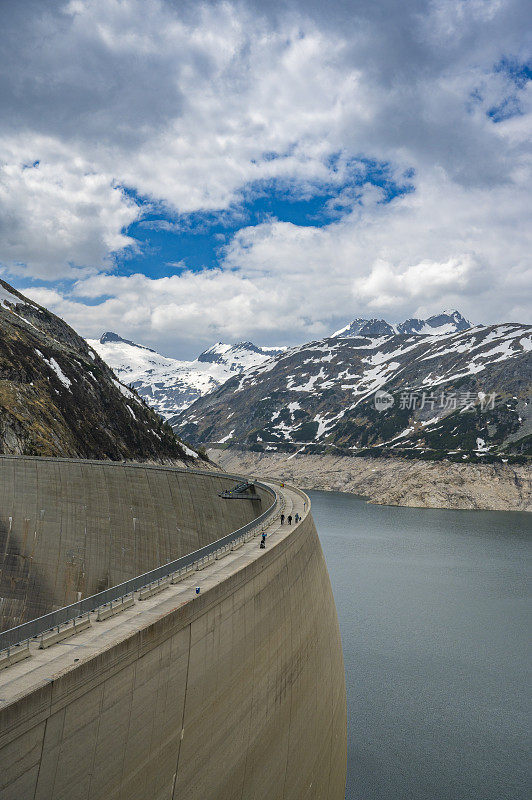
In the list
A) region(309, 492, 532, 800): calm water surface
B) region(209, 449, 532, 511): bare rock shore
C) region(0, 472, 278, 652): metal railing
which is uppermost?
region(0, 472, 278, 652): metal railing

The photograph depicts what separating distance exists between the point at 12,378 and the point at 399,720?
5102cm

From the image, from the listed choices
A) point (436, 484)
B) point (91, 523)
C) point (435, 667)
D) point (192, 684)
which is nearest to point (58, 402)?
point (91, 523)

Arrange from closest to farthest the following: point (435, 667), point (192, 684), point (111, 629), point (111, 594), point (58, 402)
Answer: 1. point (111, 629)
2. point (192, 684)
3. point (111, 594)
4. point (435, 667)
5. point (58, 402)

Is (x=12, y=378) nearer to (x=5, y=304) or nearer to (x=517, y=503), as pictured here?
(x=5, y=304)

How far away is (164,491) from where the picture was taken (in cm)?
4050

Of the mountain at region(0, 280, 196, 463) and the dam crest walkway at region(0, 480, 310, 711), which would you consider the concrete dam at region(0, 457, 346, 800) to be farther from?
the mountain at region(0, 280, 196, 463)

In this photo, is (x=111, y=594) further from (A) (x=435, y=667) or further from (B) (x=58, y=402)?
(B) (x=58, y=402)

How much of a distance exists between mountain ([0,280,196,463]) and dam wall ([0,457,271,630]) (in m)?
9.85

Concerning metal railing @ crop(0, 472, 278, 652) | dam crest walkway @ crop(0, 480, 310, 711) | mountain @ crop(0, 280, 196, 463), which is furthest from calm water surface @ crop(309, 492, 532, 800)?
mountain @ crop(0, 280, 196, 463)

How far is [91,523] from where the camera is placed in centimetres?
4109

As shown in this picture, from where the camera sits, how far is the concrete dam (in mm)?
11102

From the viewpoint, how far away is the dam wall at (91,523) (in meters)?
38.7

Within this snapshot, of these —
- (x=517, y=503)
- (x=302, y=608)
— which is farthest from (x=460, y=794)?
(x=517, y=503)

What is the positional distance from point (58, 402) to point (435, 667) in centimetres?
5063
